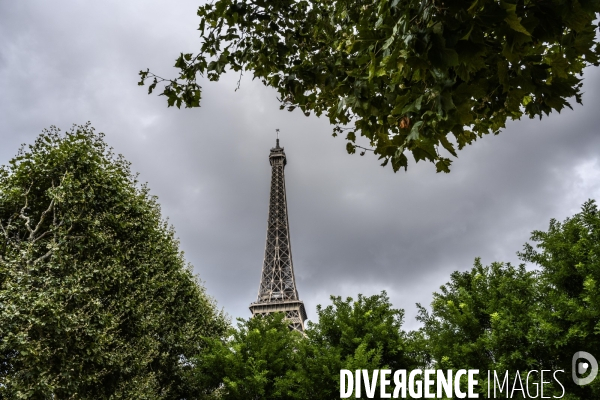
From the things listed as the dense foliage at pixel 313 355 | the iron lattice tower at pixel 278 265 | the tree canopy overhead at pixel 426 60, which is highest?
the iron lattice tower at pixel 278 265

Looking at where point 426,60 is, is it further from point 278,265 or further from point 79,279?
point 278,265

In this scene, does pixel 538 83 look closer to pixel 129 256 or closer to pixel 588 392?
pixel 588 392

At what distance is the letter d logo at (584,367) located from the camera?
9.67 m

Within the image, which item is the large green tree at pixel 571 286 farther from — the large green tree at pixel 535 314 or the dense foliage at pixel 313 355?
the dense foliage at pixel 313 355

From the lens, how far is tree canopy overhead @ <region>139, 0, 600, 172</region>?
243cm

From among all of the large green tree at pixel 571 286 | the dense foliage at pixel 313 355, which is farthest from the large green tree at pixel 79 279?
the large green tree at pixel 571 286

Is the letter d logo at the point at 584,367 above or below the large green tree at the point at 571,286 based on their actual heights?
below

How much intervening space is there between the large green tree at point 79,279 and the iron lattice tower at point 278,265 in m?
29.1

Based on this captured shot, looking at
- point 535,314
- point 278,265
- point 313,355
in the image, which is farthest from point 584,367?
point 278,265

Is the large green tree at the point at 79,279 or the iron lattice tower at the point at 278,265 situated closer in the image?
the large green tree at the point at 79,279

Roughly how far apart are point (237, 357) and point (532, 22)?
1540 centimetres

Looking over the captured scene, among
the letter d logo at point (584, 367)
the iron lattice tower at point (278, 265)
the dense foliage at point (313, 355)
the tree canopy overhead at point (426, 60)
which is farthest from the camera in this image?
the iron lattice tower at point (278, 265)

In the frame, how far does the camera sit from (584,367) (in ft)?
32.8

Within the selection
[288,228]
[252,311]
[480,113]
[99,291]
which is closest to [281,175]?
[288,228]
